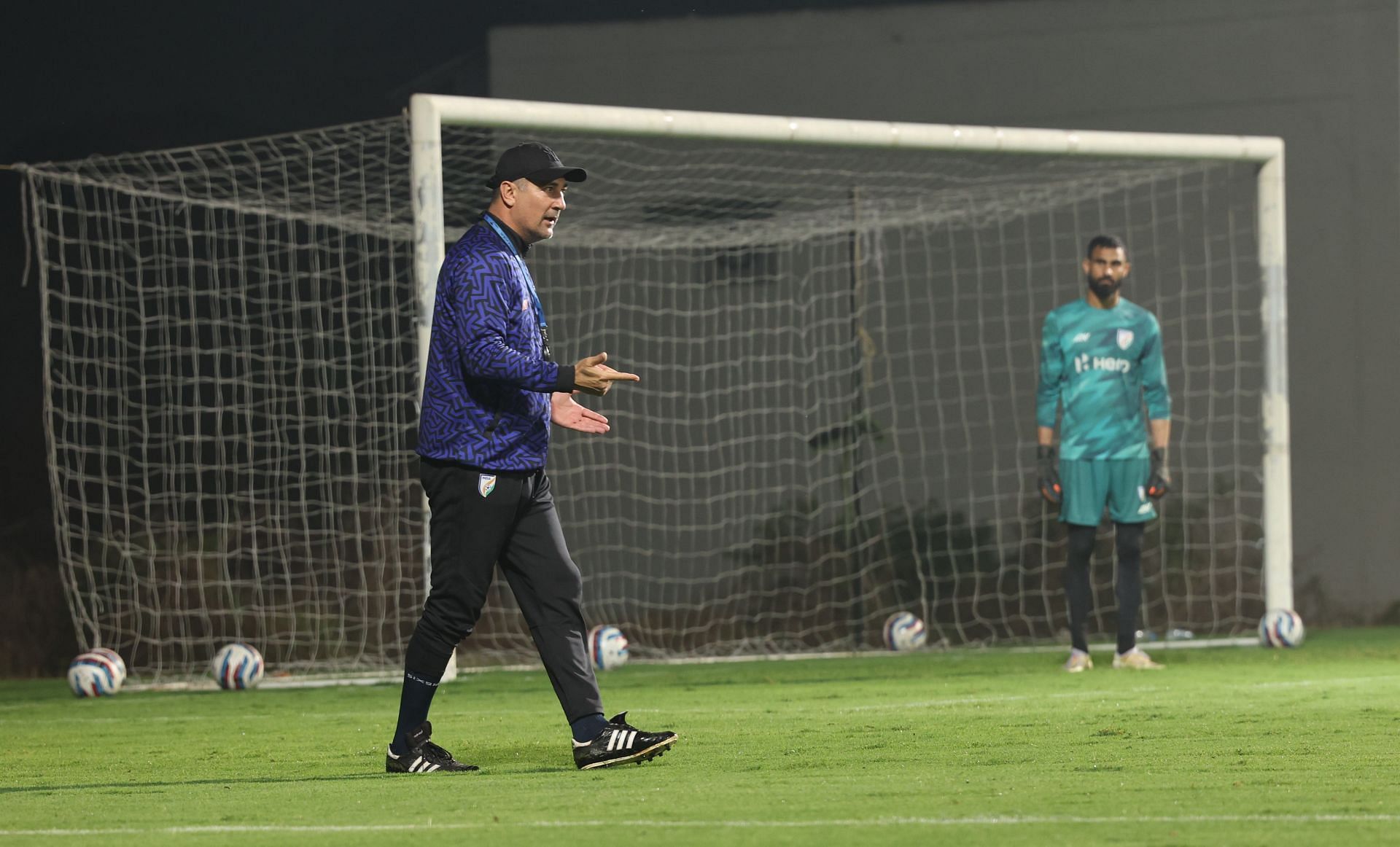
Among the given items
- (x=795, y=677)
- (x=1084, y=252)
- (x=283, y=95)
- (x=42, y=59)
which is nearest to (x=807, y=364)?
(x=1084, y=252)

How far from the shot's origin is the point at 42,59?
380 inches

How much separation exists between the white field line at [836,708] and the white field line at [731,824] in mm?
2559

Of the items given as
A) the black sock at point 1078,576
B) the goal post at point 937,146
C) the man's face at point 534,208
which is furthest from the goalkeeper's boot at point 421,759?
the black sock at point 1078,576

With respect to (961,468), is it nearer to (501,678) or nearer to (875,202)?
(875,202)

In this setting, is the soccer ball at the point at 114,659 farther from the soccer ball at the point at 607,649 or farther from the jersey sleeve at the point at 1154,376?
the jersey sleeve at the point at 1154,376

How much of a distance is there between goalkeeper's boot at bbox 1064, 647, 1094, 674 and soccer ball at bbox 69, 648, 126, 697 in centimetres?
447

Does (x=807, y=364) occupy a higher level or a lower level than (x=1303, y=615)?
higher

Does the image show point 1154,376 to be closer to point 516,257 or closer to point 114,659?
point 516,257

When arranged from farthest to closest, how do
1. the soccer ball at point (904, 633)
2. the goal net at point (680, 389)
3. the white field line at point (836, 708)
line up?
the goal net at point (680, 389) → the soccer ball at point (904, 633) → the white field line at point (836, 708)

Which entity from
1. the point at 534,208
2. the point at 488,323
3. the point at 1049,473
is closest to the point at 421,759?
the point at 488,323

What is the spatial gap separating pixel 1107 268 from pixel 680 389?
130 inches

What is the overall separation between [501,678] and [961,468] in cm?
355

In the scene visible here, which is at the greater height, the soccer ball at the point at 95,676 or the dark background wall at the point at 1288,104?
the dark background wall at the point at 1288,104

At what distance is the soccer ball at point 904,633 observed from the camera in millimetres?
9219
